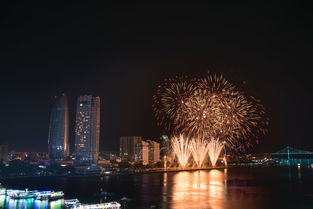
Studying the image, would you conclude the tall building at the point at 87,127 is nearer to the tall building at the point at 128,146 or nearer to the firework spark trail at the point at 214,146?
the tall building at the point at 128,146

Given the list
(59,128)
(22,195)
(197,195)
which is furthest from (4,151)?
(197,195)

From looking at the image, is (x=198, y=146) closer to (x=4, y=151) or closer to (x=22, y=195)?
(x=22, y=195)

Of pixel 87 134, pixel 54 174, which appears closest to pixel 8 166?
pixel 54 174

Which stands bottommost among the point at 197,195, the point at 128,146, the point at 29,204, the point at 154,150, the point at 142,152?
the point at 29,204

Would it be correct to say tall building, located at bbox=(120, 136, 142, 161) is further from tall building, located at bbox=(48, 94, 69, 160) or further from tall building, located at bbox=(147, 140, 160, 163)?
tall building, located at bbox=(48, 94, 69, 160)

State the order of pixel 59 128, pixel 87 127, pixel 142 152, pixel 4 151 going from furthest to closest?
pixel 59 128, pixel 87 127, pixel 4 151, pixel 142 152

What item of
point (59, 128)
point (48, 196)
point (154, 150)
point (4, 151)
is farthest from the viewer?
point (59, 128)

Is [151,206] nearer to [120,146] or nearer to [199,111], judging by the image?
[199,111]

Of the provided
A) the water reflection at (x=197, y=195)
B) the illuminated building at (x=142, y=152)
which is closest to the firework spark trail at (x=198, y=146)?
the water reflection at (x=197, y=195)
